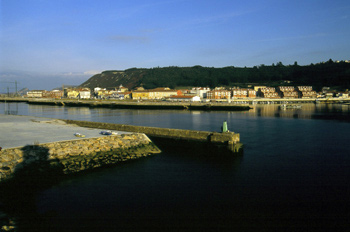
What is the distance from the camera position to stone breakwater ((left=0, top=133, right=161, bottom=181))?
10.4m

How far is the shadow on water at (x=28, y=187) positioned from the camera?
7.33 meters

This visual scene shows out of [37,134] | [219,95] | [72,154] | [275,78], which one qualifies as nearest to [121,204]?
[72,154]

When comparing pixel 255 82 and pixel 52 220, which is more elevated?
pixel 255 82

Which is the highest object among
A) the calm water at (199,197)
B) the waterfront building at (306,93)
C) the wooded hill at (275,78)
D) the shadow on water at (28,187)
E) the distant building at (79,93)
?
the wooded hill at (275,78)

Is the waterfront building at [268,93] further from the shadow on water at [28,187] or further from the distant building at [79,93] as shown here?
the shadow on water at [28,187]

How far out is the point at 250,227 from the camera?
7.22m

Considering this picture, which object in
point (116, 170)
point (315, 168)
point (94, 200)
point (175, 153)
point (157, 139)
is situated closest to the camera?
point (94, 200)

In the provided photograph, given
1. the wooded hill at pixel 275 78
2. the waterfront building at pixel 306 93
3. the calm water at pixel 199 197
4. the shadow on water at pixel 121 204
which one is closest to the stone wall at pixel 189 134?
the calm water at pixel 199 197

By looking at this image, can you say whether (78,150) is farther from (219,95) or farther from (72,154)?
(219,95)

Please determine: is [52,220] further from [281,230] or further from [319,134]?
[319,134]

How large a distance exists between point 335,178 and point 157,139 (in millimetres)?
10279

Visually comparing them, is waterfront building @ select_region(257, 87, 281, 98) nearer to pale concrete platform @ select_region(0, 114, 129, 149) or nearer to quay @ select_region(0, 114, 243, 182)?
quay @ select_region(0, 114, 243, 182)

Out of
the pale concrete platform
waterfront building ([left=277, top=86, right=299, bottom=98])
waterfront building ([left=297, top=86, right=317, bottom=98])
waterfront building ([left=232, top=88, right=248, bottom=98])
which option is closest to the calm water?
the pale concrete platform

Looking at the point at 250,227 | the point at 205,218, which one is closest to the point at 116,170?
the point at 205,218
